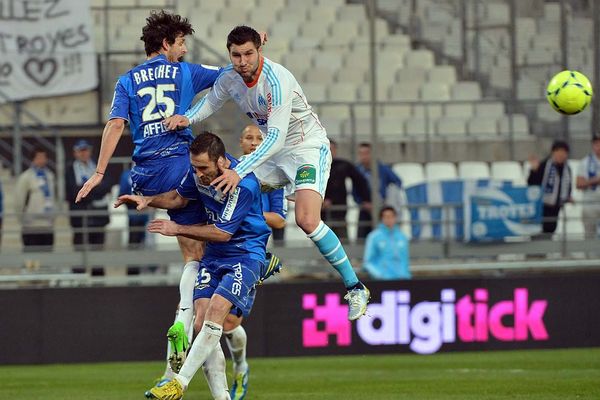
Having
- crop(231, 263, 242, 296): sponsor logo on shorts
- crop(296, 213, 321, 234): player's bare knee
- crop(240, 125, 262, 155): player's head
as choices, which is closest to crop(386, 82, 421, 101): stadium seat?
crop(240, 125, 262, 155): player's head

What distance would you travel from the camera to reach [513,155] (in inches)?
703

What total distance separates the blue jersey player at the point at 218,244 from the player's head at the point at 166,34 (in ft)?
3.41

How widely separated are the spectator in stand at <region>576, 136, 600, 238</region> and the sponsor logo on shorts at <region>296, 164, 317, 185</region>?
7.69m

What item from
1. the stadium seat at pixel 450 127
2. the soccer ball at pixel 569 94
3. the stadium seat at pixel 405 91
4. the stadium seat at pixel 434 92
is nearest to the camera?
the soccer ball at pixel 569 94

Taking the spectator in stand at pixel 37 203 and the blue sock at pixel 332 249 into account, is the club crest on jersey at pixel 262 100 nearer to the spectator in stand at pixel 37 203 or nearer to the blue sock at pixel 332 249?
the blue sock at pixel 332 249

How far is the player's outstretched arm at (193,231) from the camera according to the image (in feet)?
28.1

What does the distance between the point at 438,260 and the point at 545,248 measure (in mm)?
1340

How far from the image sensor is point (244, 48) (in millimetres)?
9109

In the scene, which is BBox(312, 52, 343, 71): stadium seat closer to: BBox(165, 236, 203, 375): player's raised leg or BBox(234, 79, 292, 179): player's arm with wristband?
BBox(165, 236, 203, 375): player's raised leg

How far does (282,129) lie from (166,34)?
120 centimetres

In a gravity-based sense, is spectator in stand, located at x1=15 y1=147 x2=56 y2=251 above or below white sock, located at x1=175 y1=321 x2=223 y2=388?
above

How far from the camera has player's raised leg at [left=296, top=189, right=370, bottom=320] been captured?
9539 millimetres

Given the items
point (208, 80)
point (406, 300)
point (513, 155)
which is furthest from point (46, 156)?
point (208, 80)

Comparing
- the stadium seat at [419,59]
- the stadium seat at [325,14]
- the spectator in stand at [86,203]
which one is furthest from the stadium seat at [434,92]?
the spectator in stand at [86,203]
